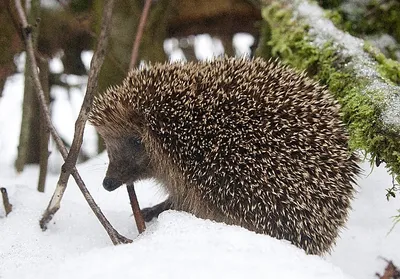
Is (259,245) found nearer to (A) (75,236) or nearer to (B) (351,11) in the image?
(A) (75,236)

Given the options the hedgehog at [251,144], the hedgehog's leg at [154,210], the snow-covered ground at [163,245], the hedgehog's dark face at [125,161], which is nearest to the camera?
the snow-covered ground at [163,245]

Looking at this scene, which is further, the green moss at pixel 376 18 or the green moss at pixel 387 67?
the green moss at pixel 376 18

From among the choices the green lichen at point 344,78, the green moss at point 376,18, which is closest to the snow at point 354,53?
the green lichen at point 344,78

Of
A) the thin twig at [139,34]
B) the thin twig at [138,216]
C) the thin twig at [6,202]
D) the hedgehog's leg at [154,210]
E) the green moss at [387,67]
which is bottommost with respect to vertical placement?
the hedgehog's leg at [154,210]

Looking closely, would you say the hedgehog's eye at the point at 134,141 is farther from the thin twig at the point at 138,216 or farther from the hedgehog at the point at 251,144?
the thin twig at the point at 138,216

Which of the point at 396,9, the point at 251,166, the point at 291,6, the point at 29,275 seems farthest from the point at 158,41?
the point at 29,275

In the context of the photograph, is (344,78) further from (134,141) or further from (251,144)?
(134,141)
